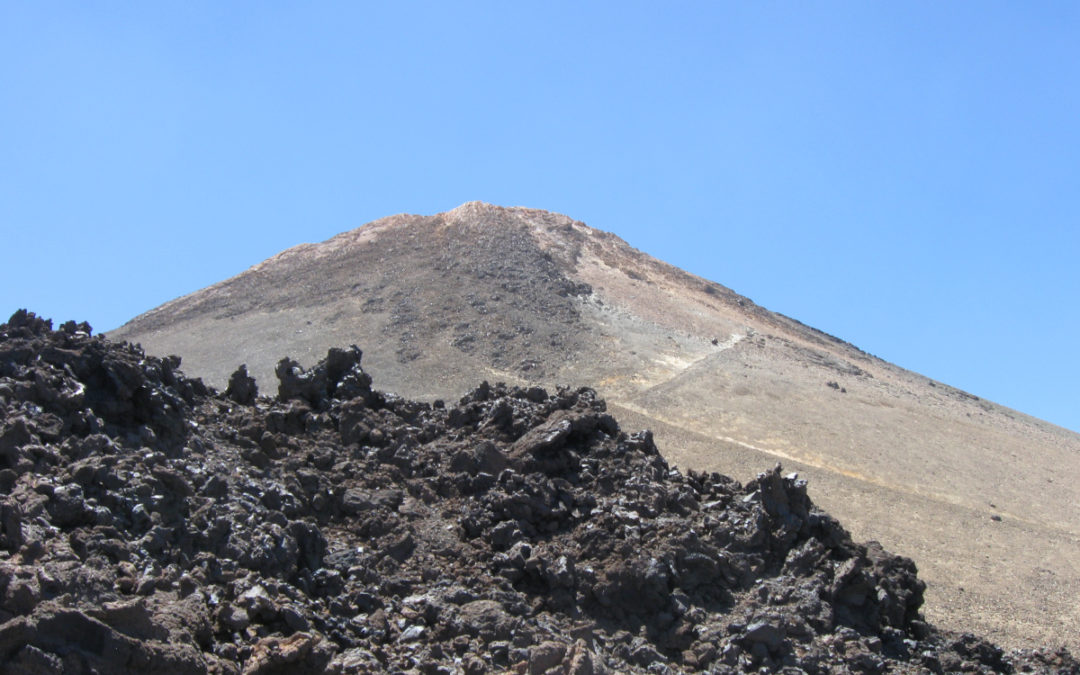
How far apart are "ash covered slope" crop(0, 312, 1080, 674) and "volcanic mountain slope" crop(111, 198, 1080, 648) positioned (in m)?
9.01

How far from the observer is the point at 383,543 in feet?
44.1

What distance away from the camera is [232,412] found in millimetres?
15758

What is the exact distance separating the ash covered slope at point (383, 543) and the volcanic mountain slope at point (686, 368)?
355 inches

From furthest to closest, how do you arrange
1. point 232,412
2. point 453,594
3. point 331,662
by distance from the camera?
point 232,412
point 453,594
point 331,662

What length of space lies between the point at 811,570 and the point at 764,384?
29.9 metres

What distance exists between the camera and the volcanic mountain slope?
2877 cm

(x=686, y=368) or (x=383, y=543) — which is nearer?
(x=383, y=543)

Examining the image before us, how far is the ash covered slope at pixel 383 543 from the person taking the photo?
9289 millimetres

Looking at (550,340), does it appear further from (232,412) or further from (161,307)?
(232,412)

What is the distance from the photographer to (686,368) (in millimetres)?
44375

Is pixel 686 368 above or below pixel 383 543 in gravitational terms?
above

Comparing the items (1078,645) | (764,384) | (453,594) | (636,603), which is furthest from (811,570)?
(764,384)

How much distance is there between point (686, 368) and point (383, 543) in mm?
32051

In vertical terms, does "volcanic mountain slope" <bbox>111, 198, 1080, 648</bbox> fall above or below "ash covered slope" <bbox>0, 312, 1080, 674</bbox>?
above
